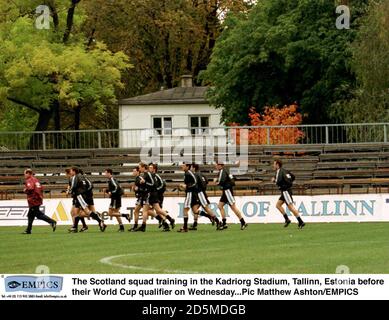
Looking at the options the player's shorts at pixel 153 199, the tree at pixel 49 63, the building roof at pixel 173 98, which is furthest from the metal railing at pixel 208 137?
the building roof at pixel 173 98

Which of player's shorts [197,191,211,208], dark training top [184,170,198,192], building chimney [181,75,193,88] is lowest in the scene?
player's shorts [197,191,211,208]

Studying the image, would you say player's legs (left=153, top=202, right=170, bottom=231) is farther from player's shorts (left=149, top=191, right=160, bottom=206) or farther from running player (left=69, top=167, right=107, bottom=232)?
running player (left=69, top=167, right=107, bottom=232)

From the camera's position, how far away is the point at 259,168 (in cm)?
4619

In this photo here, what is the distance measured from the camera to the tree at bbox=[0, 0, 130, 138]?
58.0 m

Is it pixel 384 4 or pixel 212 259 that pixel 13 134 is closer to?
pixel 384 4

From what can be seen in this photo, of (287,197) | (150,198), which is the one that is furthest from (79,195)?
(287,197)

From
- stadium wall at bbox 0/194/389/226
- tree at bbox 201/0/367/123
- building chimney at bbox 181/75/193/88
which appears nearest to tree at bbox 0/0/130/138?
tree at bbox 201/0/367/123

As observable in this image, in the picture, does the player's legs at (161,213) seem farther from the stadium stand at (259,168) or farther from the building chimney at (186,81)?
the building chimney at (186,81)

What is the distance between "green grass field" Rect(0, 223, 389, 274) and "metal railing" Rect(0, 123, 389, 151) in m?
7.80

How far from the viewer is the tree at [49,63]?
58.0 m

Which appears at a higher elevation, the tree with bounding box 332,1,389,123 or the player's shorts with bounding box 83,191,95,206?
the tree with bounding box 332,1,389,123

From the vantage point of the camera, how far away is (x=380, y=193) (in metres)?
42.6

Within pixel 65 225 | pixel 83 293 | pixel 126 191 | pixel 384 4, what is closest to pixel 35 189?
pixel 65 225

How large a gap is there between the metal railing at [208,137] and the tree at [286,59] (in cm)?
900
